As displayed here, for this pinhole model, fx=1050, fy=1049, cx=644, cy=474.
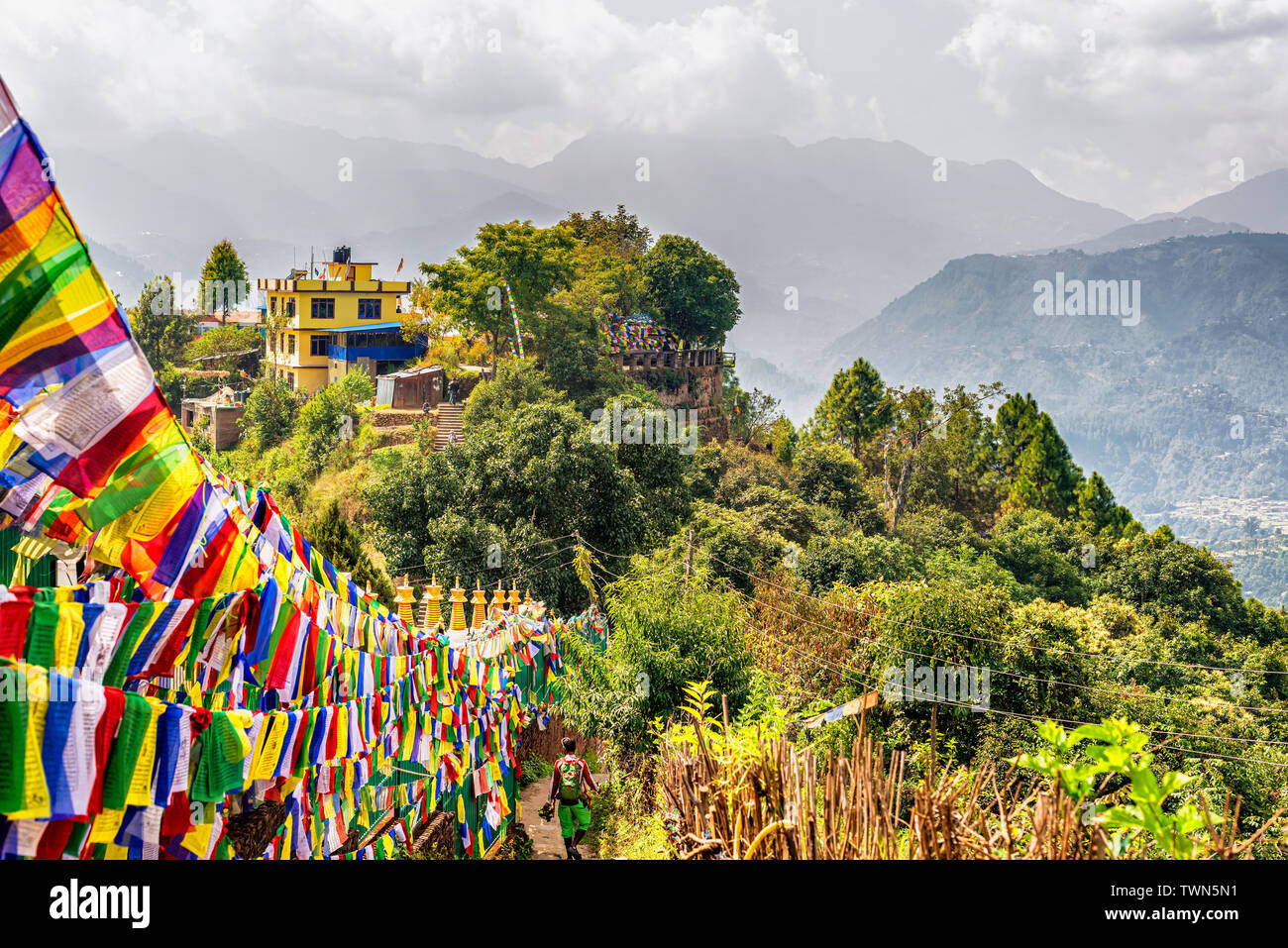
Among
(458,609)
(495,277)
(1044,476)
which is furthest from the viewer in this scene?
(1044,476)

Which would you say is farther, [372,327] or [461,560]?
[372,327]

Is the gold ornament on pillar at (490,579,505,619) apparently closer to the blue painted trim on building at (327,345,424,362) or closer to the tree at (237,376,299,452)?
the tree at (237,376,299,452)

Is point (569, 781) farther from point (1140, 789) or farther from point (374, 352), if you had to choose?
point (374, 352)

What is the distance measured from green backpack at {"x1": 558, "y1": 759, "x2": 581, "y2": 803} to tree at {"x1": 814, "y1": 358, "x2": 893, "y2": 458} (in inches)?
1596

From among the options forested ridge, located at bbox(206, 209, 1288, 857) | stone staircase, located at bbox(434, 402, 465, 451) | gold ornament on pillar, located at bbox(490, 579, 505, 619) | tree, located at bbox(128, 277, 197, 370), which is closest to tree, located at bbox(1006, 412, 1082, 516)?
forested ridge, located at bbox(206, 209, 1288, 857)

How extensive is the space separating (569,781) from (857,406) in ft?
135

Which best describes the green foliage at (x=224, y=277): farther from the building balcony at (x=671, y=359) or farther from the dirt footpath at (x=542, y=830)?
the dirt footpath at (x=542, y=830)

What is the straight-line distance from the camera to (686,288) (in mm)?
45188

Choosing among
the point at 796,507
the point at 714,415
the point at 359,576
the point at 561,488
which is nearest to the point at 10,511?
the point at 359,576

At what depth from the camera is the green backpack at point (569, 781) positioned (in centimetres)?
780

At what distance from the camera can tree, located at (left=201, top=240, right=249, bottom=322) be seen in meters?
49.0

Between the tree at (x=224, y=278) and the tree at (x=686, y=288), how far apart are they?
1893 cm

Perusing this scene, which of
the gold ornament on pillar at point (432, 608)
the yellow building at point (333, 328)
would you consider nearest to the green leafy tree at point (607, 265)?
the yellow building at point (333, 328)

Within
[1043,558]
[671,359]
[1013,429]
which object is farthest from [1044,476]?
[671,359]
